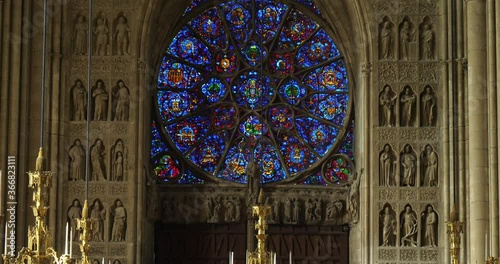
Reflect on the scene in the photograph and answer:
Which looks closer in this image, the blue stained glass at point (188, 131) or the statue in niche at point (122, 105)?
the statue in niche at point (122, 105)

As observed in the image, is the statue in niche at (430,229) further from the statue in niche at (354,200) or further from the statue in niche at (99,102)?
the statue in niche at (99,102)

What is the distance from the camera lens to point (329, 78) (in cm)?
3106

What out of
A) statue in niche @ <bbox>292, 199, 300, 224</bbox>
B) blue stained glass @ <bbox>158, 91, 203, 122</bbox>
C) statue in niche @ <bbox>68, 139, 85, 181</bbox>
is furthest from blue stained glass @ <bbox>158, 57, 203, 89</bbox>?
statue in niche @ <bbox>292, 199, 300, 224</bbox>

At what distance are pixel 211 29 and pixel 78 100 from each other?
14.0 feet

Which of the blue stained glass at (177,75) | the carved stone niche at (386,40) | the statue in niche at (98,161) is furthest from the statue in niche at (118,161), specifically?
the carved stone niche at (386,40)

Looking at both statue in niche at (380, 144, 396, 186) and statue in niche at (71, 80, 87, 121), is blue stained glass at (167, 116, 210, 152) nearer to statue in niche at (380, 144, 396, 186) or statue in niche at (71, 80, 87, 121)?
statue in niche at (71, 80, 87, 121)

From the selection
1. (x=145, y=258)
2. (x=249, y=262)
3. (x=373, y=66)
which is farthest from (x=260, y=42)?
(x=249, y=262)

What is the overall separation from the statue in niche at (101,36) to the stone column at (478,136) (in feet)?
26.0

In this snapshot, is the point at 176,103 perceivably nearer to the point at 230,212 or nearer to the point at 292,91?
the point at 292,91

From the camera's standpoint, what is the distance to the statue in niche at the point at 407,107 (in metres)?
28.8

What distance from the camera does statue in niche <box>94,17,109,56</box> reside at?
28.8 metres

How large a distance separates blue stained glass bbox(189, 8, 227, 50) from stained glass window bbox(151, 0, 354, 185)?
2cm

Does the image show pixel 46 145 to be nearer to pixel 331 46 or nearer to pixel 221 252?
pixel 221 252

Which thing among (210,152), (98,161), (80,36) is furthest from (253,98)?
(80,36)
